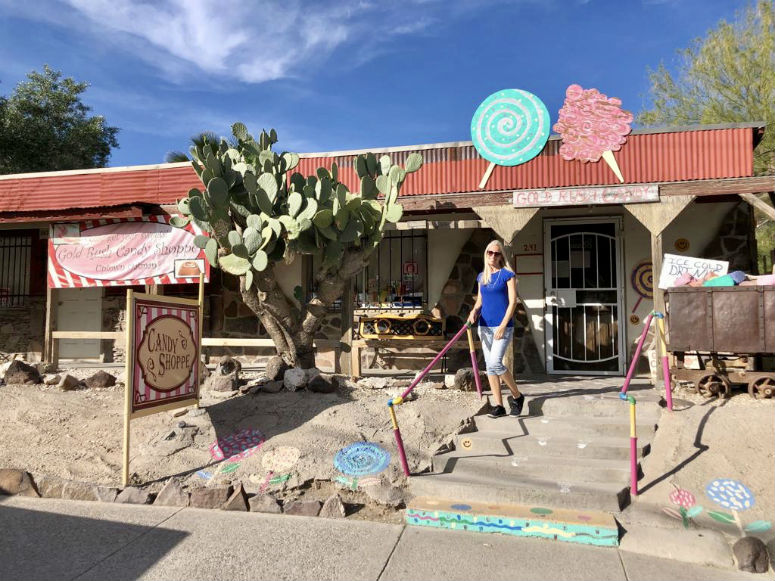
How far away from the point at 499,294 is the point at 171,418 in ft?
12.3

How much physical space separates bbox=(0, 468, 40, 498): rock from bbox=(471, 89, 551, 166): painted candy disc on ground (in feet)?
21.8

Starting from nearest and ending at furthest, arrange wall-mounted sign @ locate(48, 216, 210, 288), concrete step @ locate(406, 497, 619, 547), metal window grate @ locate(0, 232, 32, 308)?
1. concrete step @ locate(406, 497, 619, 547)
2. wall-mounted sign @ locate(48, 216, 210, 288)
3. metal window grate @ locate(0, 232, 32, 308)

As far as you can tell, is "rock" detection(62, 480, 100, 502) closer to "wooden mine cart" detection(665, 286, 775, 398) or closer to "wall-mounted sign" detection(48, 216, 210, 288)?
"wall-mounted sign" detection(48, 216, 210, 288)

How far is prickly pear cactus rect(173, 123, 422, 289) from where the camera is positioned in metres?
6.28

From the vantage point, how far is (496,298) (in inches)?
Answer: 221

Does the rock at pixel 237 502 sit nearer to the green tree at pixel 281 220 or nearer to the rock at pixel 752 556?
the green tree at pixel 281 220

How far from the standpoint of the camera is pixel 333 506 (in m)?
4.35

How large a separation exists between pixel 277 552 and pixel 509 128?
6510 millimetres

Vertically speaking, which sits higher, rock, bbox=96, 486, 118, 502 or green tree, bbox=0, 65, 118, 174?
green tree, bbox=0, 65, 118, 174

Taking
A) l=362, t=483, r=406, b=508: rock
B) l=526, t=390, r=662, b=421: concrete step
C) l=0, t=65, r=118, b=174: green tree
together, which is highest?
l=0, t=65, r=118, b=174: green tree

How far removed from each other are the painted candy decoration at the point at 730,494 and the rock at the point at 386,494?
7.63ft

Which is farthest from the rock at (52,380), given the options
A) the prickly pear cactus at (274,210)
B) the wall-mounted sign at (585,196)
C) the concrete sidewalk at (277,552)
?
the wall-mounted sign at (585,196)

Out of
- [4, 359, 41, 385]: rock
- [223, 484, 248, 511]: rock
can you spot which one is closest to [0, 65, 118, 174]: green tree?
[4, 359, 41, 385]: rock

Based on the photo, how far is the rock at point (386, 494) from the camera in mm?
4461
